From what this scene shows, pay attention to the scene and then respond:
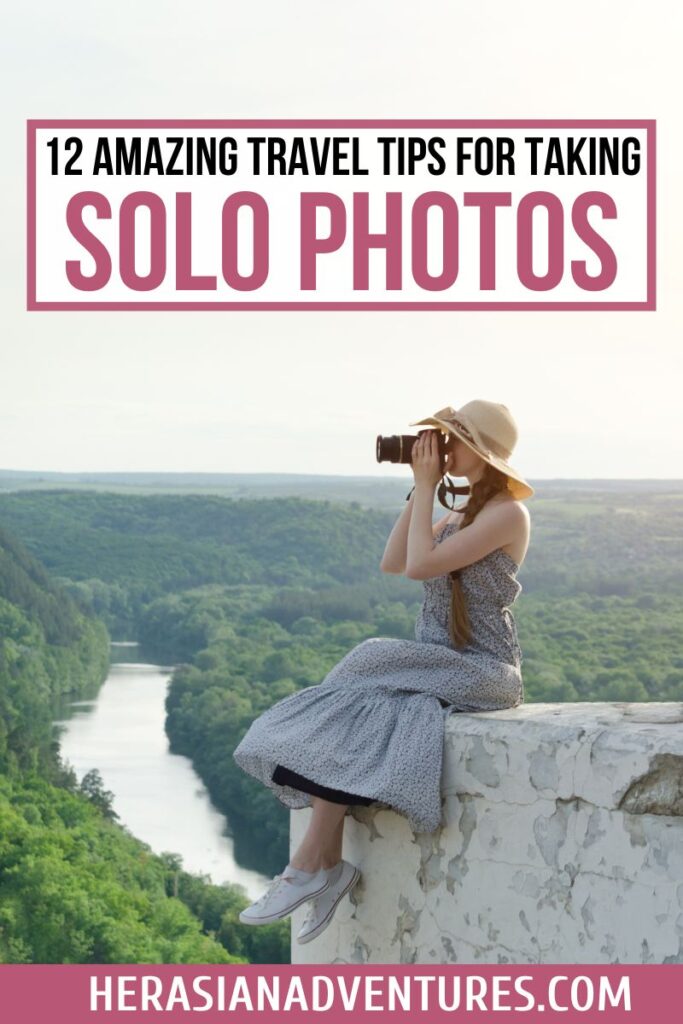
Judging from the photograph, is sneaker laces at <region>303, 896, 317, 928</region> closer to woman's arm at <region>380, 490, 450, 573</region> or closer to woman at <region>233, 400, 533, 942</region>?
woman at <region>233, 400, 533, 942</region>

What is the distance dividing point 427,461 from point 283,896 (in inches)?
33.1

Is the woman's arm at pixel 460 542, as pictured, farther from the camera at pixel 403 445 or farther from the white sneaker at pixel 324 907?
the white sneaker at pixel 324 907

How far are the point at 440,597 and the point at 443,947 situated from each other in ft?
2.09

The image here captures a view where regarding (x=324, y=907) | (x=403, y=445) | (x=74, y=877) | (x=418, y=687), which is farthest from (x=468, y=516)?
(x=74, y=877)

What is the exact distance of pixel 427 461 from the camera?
2.77 m

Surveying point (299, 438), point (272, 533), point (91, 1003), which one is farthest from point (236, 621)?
point (91, 1003)

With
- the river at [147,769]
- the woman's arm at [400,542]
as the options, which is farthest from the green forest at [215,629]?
the woman's arm at [400,542]

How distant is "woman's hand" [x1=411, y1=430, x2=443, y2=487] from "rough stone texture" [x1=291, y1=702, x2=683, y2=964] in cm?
45

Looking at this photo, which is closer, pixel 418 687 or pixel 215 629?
pixel 418 687

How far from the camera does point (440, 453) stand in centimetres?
279

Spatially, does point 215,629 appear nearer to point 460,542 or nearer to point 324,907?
point 324,907

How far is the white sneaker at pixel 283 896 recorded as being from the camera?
2598mm

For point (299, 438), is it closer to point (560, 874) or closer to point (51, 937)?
point (51, 937)

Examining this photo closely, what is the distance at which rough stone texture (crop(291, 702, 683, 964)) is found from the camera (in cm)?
227
